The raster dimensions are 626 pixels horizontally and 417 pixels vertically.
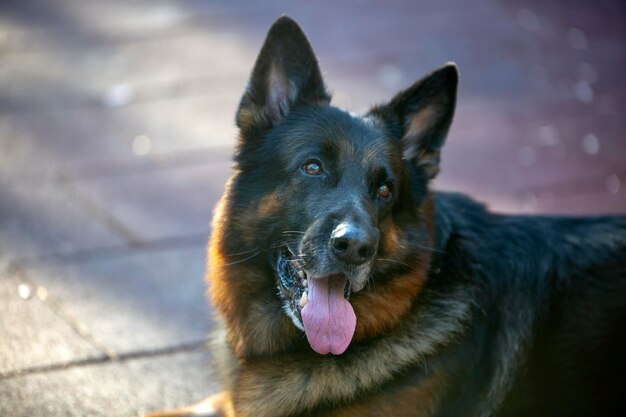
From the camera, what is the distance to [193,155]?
7398mm

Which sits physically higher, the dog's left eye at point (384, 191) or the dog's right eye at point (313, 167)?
the dog's right eye at point (313, 167)

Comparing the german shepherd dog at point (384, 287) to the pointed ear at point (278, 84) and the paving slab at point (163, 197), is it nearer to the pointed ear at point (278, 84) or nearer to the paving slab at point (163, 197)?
the pointed ear at point (278, 84)

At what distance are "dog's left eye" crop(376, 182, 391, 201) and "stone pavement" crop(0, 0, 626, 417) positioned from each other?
1.56 meters

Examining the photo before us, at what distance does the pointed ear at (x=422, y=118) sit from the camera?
4.23 metres

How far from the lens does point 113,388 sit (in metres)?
4.57

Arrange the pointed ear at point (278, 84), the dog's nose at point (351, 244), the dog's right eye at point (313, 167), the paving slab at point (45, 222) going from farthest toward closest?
1. the paving slab at point (45, 222)
2. the pointed ear at point (278, 84)
3. the dog's right eye at point (313, 167)
4. the dog's nose at point (351, 244)

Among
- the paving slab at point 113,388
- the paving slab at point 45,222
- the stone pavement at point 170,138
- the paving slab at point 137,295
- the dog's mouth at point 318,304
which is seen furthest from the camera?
the paving slab at point 45,222

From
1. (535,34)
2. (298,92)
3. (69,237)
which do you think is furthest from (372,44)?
(298,92)

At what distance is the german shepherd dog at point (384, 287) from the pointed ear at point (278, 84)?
0.4 inches

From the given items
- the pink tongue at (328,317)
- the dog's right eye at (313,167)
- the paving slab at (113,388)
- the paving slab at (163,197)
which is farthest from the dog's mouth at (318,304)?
the paving slab at (163,197)

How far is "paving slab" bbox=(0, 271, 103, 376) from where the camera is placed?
186 inches

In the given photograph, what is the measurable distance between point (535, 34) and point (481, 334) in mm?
6686

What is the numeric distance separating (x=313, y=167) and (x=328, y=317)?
77cm

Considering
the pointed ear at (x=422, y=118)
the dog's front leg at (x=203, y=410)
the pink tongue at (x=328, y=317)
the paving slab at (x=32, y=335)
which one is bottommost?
the dog's front leg at (x=203, y=410)
